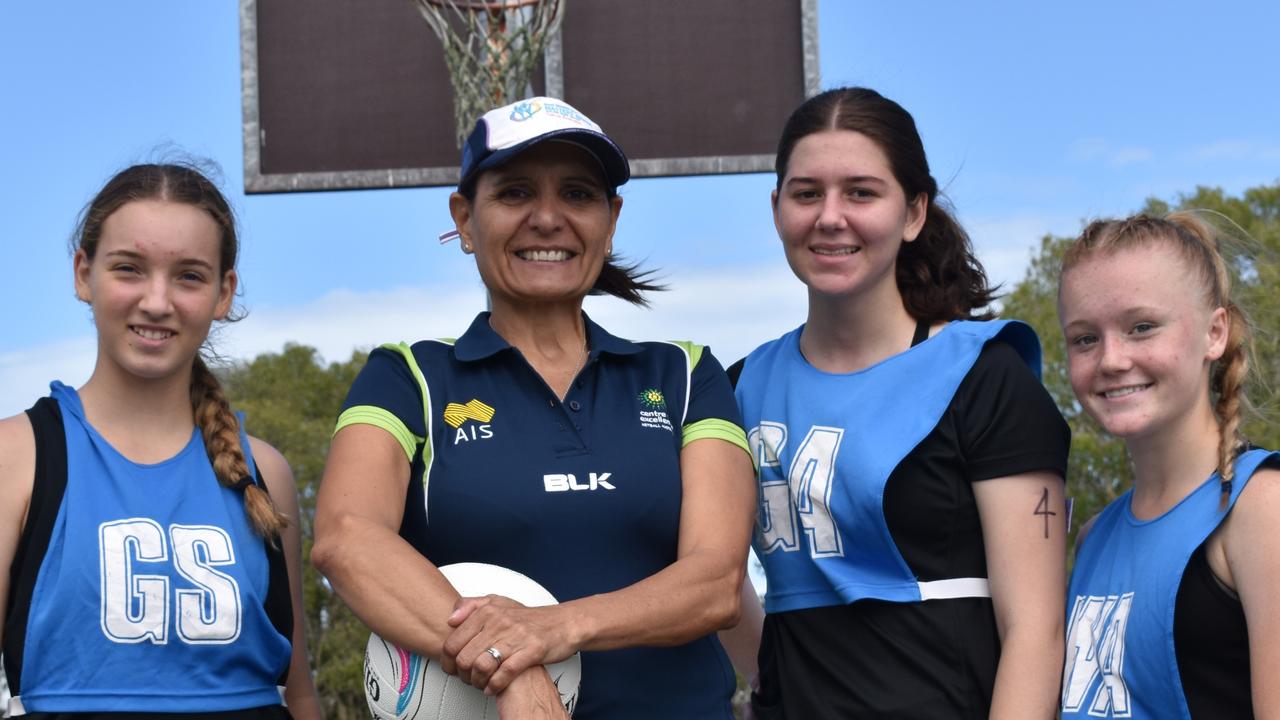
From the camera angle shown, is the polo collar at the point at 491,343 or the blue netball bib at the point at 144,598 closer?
the blue netball bib at the point at 144,598

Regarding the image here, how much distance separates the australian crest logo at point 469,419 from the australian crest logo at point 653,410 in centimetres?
32

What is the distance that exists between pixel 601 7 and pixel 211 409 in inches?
206

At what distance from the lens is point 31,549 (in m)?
2.86

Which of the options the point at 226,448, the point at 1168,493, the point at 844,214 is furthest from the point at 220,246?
the point at 1168,493

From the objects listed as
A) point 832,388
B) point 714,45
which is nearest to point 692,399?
point 832,388

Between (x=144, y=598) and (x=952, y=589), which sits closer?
(x=144, y=598)

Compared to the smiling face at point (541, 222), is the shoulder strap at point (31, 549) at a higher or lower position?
lower

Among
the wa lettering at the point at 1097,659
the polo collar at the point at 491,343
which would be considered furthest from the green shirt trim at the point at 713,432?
the wa lettering at the point at 1097,659

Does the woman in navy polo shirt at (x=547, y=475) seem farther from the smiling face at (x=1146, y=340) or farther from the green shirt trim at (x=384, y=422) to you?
the smiling face at (x=1146, y=340)

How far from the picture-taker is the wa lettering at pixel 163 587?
9.43 ft

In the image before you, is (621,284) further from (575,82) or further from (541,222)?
(575,82)

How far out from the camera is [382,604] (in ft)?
8.63

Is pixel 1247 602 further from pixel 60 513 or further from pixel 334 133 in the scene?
pixel 334 133

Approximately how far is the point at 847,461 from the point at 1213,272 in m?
0.88
